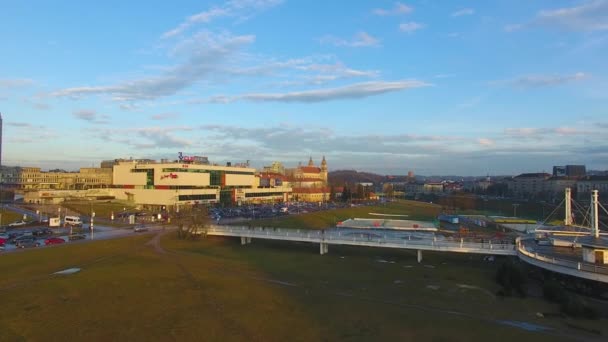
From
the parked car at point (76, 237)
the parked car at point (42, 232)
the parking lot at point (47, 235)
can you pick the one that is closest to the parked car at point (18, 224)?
the parking lot at point (47, 235)

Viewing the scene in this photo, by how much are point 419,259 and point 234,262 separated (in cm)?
1657

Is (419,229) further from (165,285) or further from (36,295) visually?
(36,295)

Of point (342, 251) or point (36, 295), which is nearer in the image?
point (36, 295)

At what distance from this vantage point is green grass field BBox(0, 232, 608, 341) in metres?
21.3

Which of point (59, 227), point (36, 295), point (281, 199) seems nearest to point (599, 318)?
point (36, 295)

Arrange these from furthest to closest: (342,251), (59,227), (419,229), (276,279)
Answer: (419,229)
(59,227)
(342,251)
(276,279)

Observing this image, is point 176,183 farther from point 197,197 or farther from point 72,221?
point 72,221

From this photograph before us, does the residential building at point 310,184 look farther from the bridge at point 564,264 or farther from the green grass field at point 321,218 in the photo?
the bridge at point 564,264

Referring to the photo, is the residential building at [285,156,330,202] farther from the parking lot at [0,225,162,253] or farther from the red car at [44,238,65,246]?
the red car at [44,238,65,246]

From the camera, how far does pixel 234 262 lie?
128ft

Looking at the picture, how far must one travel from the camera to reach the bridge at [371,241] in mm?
38344

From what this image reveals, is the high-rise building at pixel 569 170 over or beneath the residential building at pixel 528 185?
over

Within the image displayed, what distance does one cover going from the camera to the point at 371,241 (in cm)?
4266

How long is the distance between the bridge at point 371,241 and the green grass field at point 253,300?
1455 millimetres
